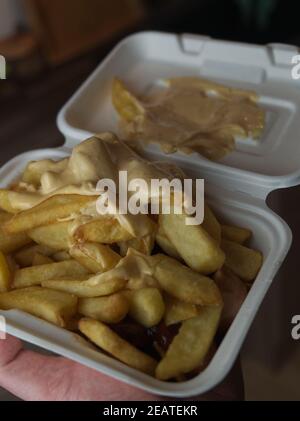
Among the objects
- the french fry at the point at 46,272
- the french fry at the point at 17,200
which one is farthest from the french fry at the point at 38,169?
the french fry at the point at 46,272

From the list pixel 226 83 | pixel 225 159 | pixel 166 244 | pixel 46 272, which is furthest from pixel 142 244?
pixel 226 83

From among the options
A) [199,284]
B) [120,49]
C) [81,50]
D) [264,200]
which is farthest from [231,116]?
[81,50]

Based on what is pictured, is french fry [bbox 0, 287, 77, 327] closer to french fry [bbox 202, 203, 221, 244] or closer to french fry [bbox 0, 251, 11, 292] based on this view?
french fry [bbox 0, 251, 11, 292]

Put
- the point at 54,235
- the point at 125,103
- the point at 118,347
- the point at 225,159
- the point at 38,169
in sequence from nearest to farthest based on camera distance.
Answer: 1. the point at 118,347
2. the point at 54,235
3. the point at 38,169
4. the point at 225,159
5. the point at 125,103

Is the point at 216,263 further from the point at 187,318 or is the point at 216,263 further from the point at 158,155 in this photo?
the point at 158,155

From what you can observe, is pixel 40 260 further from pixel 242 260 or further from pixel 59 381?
pixel 242 260

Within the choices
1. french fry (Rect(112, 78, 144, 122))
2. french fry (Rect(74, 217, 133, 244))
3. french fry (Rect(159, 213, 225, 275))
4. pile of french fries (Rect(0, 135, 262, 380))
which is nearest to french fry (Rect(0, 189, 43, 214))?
pile of french fries (Rect(0, 135, 262, 380))
